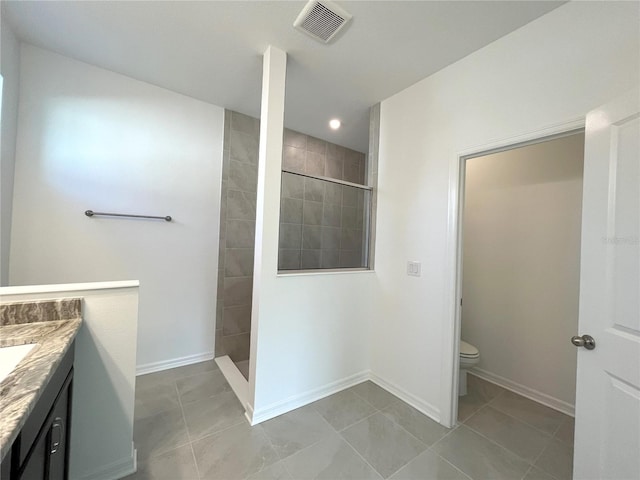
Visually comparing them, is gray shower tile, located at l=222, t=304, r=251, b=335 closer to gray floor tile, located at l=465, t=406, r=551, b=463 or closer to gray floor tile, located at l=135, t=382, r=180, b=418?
gray floor tile, located at l=135, t=382, r=180, b=418

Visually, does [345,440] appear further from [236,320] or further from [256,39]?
[256,39]

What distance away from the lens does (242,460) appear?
1.37m

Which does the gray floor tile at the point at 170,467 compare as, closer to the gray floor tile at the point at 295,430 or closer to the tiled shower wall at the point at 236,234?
the gray floor tile at the point at 295,430

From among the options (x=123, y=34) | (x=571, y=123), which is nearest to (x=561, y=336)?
(x=571, y=123)

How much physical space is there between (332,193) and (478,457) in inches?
79.8

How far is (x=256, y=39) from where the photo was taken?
1630mm

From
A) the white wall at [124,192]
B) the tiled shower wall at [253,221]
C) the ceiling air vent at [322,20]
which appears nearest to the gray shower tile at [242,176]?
the tiled shower wall at [253,221]

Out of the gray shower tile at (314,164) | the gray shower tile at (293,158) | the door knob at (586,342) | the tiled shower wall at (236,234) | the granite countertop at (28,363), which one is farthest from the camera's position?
the gray shower tile at (314,164)

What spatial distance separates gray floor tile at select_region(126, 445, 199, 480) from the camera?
1256 mm

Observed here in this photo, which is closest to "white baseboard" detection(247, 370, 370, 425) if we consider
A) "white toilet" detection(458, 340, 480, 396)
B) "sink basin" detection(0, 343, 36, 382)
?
"white toilet" detection(458, 340, 480, 396)

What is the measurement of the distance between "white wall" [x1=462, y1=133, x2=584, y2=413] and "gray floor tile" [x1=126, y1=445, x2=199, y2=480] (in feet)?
8.02

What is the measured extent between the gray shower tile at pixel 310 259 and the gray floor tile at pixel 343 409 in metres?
1.03

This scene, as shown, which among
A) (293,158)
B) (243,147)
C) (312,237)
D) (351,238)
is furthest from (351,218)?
(243,147)

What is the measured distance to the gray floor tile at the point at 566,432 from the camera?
1592mm
